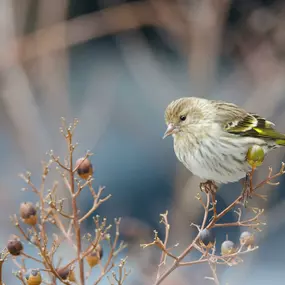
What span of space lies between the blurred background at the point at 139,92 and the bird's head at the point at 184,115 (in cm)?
80

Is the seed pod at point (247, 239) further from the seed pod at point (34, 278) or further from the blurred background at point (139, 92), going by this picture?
the blurred background at point (139, 92)

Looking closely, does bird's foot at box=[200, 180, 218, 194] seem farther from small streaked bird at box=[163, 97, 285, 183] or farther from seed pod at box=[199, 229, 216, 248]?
seed pod at box=[199, 229, 216, 248]

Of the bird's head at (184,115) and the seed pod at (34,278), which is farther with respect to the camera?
the bird's head at (184,115)

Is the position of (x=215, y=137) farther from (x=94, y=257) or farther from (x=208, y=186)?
(x=94, y=257)

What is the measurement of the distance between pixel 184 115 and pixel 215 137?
124 millimetres

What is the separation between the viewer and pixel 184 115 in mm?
2176

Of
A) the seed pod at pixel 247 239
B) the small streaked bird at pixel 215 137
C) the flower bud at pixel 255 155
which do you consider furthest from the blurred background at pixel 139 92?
the flower bud at pixel 255 155

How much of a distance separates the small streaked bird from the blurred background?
2.58ft

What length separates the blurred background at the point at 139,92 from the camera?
11.0 feet

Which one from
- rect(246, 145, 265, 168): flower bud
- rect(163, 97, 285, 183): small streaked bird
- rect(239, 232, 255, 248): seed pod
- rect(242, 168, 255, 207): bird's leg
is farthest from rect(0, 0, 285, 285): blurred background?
rect(246, 145, 265, 168): flower bud

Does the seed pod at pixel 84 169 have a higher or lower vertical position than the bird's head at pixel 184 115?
lower

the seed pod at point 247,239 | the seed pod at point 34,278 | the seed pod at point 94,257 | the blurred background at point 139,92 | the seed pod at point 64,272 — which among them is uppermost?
the blurred background at point 139,92

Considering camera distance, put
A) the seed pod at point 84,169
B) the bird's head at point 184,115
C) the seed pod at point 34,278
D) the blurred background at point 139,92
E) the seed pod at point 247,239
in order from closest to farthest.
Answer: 1. the seed pod at point 34,278
2. the seed pod at point 84,169
3. the seed pod at point 247,239
4. the bird's head at point 184,115
5. the blurred background at point 139,92

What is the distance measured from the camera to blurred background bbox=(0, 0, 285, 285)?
3.35 metres
